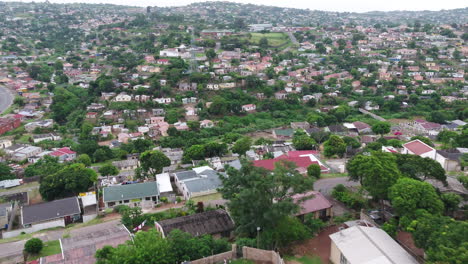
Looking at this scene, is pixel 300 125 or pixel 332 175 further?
pixel 300 125

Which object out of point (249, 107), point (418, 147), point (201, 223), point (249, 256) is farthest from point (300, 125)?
point (249, 256)

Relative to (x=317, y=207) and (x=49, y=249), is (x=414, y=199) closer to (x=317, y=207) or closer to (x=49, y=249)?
(x=317, y=207)

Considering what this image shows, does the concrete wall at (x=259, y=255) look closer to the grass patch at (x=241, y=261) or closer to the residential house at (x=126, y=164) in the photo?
the grass patch at (x=241, y=261)

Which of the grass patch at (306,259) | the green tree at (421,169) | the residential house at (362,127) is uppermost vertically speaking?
the green tree at (421,169)

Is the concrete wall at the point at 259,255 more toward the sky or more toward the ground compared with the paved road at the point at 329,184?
more toward the sky

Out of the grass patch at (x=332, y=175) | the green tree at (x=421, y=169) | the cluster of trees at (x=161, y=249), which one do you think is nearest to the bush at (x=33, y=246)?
the cluster of trees at (x=161, y=249)

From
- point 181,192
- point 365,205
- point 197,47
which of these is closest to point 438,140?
point 365,205

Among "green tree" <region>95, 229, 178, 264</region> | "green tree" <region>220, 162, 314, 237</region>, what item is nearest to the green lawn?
"green tree" <region>220, 162, 314, 237</region>
